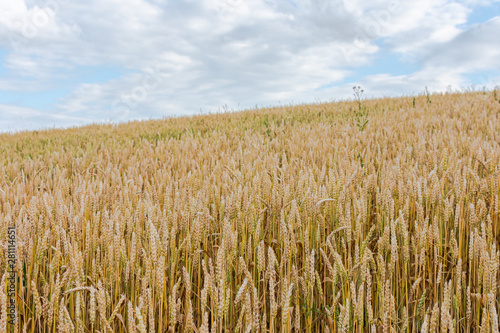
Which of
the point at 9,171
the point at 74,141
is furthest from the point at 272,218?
the point at 74,141

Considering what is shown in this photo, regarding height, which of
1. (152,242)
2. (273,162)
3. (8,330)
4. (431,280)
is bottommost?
(8,330)

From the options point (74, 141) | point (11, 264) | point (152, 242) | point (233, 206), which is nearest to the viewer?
point (152, 242)

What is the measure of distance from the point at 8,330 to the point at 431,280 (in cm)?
182

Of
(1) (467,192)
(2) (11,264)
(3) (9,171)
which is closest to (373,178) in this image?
(1) (467,192)

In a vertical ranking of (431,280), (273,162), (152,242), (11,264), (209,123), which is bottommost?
(431,280)

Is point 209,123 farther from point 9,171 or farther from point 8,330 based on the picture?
point 8,330

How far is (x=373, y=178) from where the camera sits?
8.73ft

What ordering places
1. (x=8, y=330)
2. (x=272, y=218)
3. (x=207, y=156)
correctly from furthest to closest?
(x=207, y=156) → (x=272, y=218) → (x=8, y=330)

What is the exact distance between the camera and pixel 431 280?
5.58 feet

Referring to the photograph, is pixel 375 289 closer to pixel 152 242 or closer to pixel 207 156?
pixel 152 242

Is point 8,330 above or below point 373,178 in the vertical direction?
below

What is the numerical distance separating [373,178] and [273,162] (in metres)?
1.12

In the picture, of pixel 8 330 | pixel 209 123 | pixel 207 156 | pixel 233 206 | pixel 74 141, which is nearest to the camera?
pixel 8 330

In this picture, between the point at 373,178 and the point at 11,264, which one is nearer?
the point at 11,264
